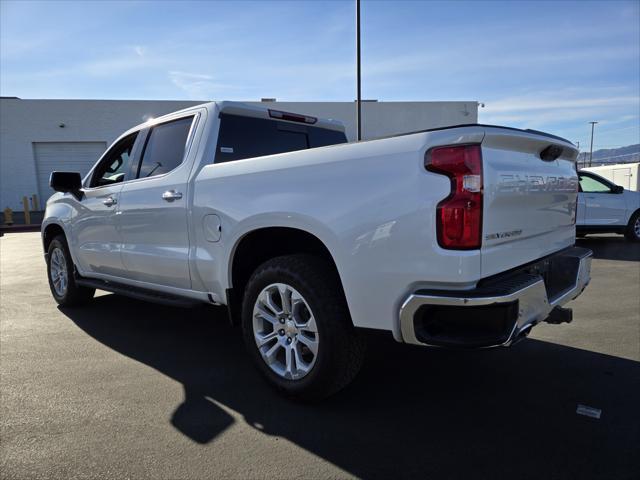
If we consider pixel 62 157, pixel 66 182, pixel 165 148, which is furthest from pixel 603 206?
pixel 62 157

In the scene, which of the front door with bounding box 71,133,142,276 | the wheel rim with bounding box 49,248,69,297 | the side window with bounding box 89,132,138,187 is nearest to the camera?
the front door with bounding box 71,133,142,276

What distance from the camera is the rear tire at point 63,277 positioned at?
5469 millimetres

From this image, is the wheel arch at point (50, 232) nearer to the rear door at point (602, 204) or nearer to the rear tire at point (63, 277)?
the rear tire at point (63, 277)

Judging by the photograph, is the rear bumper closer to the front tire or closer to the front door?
the front tire

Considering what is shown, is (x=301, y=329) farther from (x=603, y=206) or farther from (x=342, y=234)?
(x=603, y=206)

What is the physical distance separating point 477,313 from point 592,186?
9950mm

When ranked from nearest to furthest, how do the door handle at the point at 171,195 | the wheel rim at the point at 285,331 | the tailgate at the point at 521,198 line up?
the tailgate at the point at 521,198 → the wheel rim at the point at 285,331 → the door handle at the point at 171,195

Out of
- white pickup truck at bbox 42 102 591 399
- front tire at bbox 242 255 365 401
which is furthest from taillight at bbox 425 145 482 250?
front tire at bbox 242 255 365 401

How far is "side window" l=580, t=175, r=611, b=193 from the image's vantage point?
10469mm

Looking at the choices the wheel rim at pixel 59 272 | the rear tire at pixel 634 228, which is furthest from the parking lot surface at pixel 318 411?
the rear tire at pixel 634 228

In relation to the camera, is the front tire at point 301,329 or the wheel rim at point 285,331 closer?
the front tire at point 301,329

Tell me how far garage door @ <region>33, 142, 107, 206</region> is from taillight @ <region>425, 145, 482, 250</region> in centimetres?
2593

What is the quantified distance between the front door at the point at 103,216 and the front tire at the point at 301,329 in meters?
1.96

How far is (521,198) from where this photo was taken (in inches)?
104
